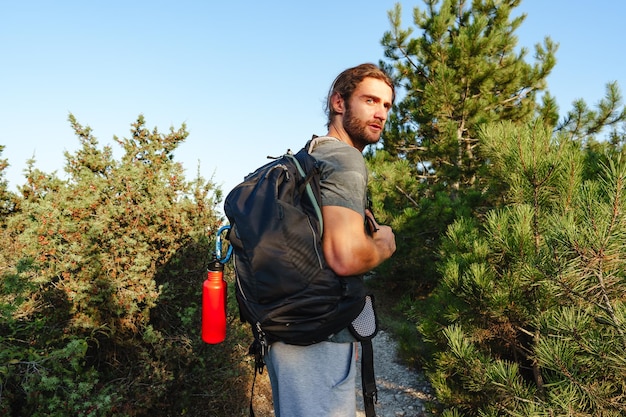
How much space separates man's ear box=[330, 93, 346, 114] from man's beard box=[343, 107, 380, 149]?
5 cm

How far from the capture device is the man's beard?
5.48ft

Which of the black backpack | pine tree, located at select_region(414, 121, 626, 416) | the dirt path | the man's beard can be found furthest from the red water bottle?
the dirt path

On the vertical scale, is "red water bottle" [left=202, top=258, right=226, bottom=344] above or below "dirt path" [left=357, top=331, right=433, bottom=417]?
above

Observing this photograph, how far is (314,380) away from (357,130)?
3.22 feet

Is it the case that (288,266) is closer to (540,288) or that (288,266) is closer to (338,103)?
(338,103)

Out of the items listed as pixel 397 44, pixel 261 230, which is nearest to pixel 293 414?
pixel 261 230

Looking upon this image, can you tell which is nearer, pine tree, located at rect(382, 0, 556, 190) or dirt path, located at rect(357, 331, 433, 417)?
dirt path, located at rect(357, 331, 433, 417)

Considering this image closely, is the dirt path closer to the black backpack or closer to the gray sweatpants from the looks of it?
the gray sweatpants

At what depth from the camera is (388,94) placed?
1.73 m

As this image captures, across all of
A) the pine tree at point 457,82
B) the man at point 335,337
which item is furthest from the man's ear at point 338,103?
the pine tree at point 457,82

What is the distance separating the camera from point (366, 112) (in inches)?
66.2

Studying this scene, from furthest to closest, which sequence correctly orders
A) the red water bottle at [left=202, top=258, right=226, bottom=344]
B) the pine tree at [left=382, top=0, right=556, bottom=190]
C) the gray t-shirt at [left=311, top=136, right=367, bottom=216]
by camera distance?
the pine tree at [left=382, top=0, right=556, bottom=190]
the red water bottle at [left=202, top=258, right=226, bottom=344]
the gray t-shirt at [left=311, top=136, right=367, bottom=216]

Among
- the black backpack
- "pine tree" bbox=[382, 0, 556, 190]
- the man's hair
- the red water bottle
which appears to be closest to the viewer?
the black backpack

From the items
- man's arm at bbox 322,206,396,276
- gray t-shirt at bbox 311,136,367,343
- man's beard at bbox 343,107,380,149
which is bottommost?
man's arm at bbox 322,206,396,276
